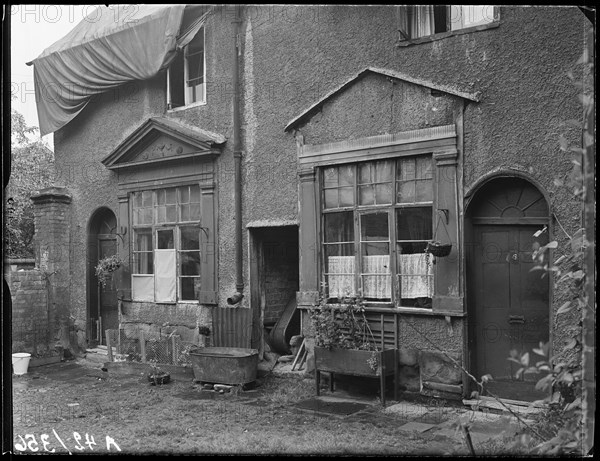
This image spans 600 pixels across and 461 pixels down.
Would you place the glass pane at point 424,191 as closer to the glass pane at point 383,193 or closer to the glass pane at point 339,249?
the glass pane at point 383,193

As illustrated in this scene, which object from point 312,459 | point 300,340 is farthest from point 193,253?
point 312,459

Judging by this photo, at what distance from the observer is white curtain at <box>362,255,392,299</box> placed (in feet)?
27.8

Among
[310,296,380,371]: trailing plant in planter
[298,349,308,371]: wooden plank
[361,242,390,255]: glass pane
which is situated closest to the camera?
[310,296,380,371]: trailing plant in planter

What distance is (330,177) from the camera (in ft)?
30.0

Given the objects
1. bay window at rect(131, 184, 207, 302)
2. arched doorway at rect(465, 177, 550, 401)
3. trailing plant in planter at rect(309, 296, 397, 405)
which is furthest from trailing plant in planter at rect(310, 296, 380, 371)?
bay window at rect(131, 184, 207, 302)

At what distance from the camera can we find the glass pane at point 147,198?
453 inches

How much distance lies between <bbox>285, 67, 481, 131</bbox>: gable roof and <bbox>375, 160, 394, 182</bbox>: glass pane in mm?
1121

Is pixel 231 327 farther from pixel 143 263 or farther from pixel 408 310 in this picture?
pixel 408 310

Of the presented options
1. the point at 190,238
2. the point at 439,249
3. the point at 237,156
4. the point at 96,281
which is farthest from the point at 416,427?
the point at 96,281

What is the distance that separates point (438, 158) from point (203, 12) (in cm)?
508

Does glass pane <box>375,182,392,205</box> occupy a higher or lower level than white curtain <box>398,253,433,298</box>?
higher

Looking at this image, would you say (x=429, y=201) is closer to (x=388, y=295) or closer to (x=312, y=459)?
(x=388, y=295)

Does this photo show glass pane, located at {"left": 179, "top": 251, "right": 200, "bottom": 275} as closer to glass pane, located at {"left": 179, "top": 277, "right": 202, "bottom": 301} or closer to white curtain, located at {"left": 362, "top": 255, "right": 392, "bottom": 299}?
glass pane, located at {"left": 179, "top": 277, "right": 202, "bottom": 301}

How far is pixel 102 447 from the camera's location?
6.71 meters
